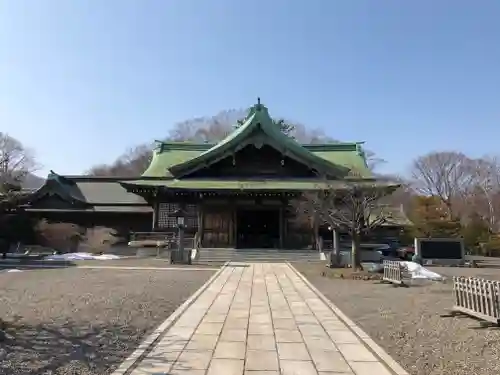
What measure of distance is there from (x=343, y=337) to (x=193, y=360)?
2480mm

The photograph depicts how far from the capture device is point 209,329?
6934mm

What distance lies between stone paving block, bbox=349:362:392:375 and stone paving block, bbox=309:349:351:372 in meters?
0.10

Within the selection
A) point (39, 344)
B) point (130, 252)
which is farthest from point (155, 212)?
point (39, 344)

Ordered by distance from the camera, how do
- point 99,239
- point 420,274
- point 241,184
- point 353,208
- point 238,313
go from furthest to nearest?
point 99,239 < point 241,184 < point 353,208 < point 420,274 < point 238,313

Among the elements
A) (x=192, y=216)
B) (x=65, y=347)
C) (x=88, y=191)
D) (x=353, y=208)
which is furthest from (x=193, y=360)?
(x=88, y=191)

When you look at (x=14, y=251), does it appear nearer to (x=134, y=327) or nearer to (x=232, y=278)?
(x=232, y=278)

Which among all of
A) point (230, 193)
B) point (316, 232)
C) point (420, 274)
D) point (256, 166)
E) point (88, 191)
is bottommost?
point (420, 274)

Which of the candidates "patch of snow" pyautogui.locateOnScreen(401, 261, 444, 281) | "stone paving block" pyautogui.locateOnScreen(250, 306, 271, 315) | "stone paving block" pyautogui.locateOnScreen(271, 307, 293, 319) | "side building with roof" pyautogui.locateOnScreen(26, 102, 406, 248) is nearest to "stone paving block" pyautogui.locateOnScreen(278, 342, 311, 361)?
"stone paving block" pyautogui.locateOnScreen(271, 307, 293, 319)

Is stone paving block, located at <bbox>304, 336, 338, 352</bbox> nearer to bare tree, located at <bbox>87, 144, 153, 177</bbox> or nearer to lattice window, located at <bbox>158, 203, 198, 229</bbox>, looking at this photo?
lattice window, located at <bbox>158, 203, 198, 229</bbox>

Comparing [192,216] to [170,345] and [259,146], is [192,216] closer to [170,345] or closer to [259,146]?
[259,146]

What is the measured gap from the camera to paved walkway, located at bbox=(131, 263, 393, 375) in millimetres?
4984

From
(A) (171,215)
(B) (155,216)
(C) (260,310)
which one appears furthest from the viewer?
(B) (155,216)

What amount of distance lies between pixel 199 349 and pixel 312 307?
4.02 meters

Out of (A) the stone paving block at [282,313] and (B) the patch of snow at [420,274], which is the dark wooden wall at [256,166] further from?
(A) the stone paving block at [282,313]
